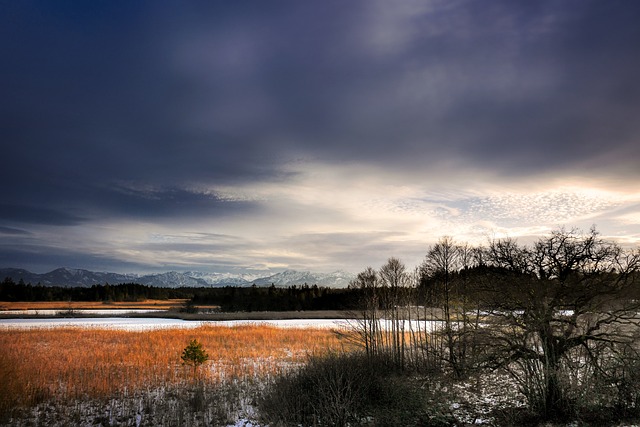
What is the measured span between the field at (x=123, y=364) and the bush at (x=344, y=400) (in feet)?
11.4

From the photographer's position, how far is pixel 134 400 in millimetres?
15359

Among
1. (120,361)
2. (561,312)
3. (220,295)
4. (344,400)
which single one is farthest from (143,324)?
(220,295)

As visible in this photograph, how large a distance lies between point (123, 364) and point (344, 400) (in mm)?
14944

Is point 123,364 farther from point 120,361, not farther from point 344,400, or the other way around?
point 344,400

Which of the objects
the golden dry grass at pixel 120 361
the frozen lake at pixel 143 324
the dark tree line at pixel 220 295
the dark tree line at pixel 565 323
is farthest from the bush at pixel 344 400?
the dark tree line at pixel 220 295

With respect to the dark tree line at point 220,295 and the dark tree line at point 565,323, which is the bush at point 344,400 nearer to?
the dark tree line at point 565,323

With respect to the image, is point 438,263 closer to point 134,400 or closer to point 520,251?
point 520,251

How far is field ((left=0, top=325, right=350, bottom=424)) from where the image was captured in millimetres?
15711

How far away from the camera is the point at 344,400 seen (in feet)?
39.8

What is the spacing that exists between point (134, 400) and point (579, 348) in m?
15.6

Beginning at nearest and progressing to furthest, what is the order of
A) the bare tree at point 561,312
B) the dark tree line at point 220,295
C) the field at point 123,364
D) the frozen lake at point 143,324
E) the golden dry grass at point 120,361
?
the bare tree at point 561,312
the field at point 123,364
the golden dry grass at point 120,361
the frozen lake at point 143,324
the dark tree line at point 220,295

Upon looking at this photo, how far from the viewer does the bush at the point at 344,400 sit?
1223 centimetres

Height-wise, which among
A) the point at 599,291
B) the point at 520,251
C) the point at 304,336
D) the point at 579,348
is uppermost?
the point at 520,251

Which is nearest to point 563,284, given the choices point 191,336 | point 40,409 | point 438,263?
point 438,263
